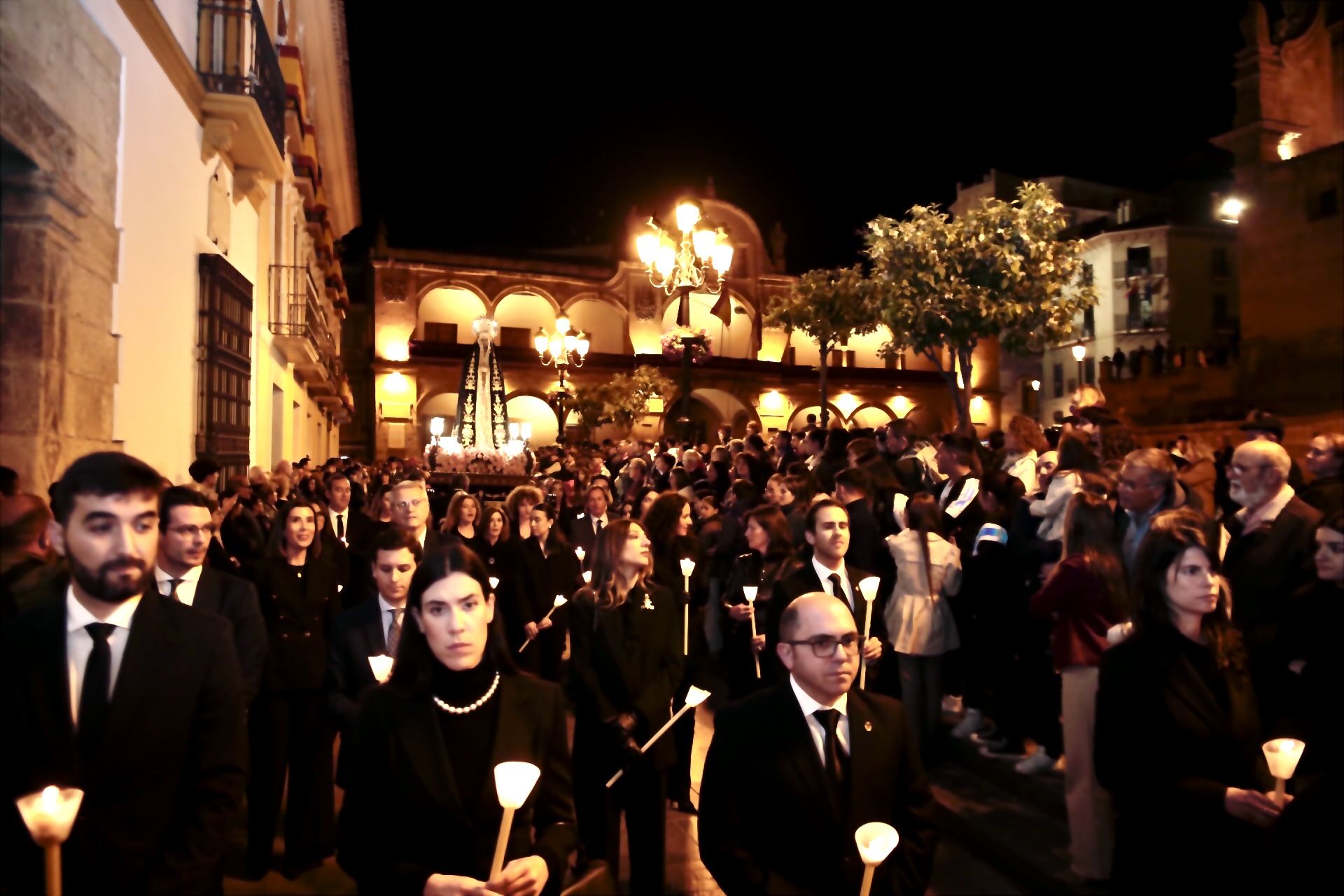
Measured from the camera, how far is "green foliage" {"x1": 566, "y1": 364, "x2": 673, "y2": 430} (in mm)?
38562

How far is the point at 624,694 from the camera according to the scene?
4.97 meters

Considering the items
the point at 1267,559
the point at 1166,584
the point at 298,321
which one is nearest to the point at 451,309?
the point at 298,321

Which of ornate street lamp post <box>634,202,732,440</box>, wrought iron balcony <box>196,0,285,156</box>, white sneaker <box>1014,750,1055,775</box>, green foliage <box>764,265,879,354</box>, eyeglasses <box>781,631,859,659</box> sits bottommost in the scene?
white sneaker <box>1014,750,1055,775</box>

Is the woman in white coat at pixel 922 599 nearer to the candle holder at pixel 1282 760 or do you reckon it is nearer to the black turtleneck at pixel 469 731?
the candle holder at pixel 1282 760

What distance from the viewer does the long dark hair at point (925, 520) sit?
6.64 metres

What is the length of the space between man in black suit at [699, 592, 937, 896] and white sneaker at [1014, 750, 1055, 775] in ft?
12.4

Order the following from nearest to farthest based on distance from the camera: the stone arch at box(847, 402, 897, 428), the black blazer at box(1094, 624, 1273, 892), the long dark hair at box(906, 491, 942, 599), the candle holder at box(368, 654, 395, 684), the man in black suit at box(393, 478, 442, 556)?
the black blazer at box(1094, 624, 1273, 892) < the candle holder at box(368, 654, 395, 684) < the man in black suit at box(393, 478, 442, 556) < the long dark hair at box(906, 491, 942, 599) < the stone arch at box(847, 402, 897, 428)

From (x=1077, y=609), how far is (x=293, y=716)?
4.21 metres

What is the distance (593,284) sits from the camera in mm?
45406

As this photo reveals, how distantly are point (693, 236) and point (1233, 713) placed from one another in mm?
9113

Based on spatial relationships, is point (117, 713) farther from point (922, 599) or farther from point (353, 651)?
point (922, 599)

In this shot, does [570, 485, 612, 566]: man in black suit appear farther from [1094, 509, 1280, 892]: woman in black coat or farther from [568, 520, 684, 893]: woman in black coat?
[1094, 509, 1280, 892]: woman in black coat

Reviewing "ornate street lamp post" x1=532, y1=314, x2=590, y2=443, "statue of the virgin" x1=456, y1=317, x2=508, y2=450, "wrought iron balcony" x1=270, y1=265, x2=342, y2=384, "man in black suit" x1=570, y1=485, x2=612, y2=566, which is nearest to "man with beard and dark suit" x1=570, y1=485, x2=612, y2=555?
"man in black suit" x1=570, y1=485, x2=612, y2=566

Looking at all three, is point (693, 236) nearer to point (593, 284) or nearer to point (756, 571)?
point (756, 571)
